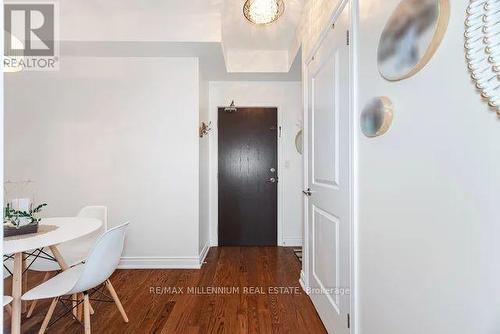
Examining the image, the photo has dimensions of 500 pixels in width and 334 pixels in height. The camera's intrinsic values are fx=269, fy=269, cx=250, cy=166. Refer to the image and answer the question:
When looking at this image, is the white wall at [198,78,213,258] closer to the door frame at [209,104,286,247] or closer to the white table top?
the door frame at [209,104,286,247]

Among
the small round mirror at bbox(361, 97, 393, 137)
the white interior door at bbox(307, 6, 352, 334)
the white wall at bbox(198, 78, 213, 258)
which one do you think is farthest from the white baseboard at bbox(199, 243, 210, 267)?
the small round mirror at bbox(361, 97, 393, 137)

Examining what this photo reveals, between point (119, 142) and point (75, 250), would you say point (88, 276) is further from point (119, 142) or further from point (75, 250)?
point (119, 142)

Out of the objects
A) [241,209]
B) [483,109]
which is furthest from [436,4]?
[241,209]

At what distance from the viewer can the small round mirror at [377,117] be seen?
109 cm

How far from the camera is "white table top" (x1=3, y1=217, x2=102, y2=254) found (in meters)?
1.40

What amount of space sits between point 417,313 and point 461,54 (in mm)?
844

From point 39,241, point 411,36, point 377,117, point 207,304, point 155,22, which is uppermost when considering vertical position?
point 155,22

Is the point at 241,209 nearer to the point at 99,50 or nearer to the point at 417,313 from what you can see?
the point at 99,50

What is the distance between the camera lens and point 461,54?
73cm

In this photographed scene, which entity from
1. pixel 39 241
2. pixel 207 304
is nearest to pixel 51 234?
pixel 39 241

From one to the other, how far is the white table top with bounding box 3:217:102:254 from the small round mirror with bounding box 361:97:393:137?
5.61 feet

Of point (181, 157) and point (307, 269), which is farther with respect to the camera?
point (181, 157)

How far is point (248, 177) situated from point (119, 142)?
1.65 meters

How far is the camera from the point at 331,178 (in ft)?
5.67
